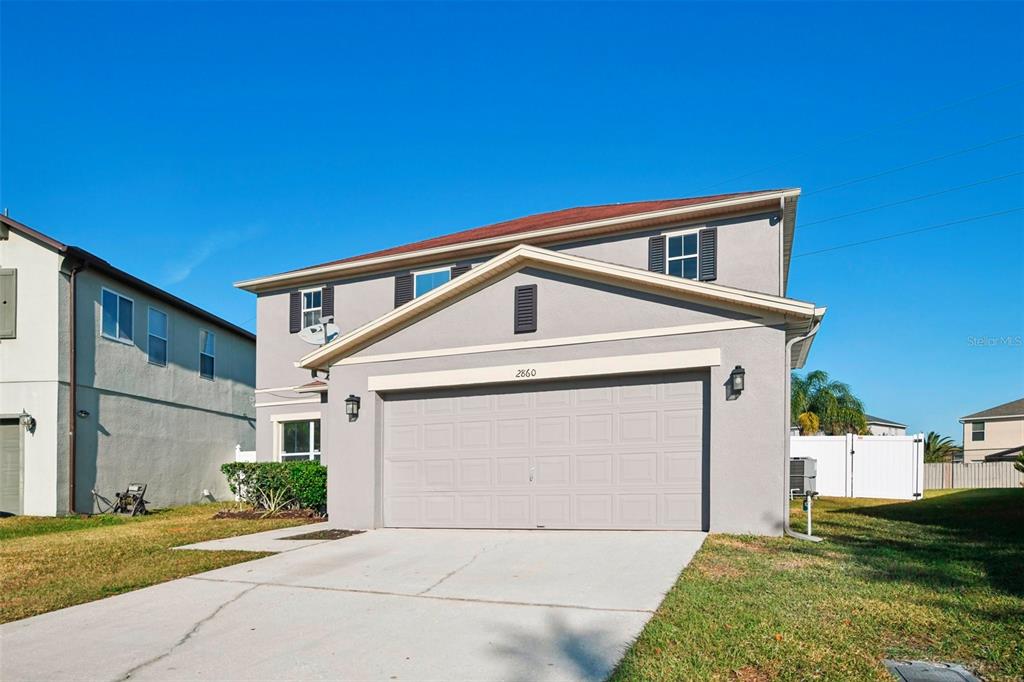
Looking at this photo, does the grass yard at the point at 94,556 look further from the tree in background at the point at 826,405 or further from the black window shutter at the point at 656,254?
the tree in background at the point at 826,405

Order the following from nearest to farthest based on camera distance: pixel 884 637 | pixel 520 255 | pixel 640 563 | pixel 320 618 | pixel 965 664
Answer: pixel 965 664 < pixel 884 637 < pixel 320 618 < pixel 640 563 < pixel 520 255

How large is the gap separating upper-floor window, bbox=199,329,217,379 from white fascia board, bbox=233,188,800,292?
3807 mm

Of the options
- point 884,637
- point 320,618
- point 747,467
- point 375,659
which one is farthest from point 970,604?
point 320,618

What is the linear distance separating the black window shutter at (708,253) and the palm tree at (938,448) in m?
25.7

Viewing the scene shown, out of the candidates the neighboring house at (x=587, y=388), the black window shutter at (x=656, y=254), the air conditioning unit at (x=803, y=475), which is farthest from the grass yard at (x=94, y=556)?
the black window shutter at (x=656, y=254)

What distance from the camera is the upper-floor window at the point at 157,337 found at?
19.6 meters

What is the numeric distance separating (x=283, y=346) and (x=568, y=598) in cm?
1380

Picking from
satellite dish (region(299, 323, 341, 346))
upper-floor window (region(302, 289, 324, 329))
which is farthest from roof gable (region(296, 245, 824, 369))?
upper-floor window (region(302, 289, 324, 329))

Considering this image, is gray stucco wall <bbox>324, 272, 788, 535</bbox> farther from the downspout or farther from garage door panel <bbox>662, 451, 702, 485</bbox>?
the downspout

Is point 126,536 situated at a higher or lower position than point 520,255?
lower

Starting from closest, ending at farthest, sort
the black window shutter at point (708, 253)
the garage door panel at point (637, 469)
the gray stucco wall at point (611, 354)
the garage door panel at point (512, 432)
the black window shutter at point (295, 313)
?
the gray stucco wall at point (611, 354), the garage door panel at point (637, 469), the garage door panel at point (512, 432), the black window shutter at point (708, 253), the black window shutter at point (295, 313)

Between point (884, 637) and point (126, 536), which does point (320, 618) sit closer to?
point (884, 637)

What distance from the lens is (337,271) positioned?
58.4 feet

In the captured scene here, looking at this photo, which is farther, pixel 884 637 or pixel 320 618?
pixel 320 618
